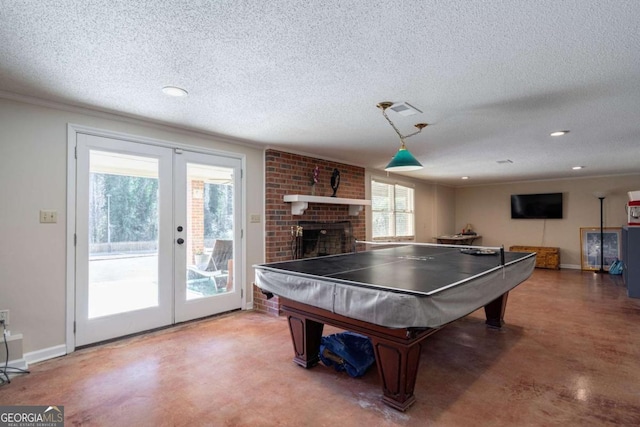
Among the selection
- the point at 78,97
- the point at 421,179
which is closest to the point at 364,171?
the point at 421,179

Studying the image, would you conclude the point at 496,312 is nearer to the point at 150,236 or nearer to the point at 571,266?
the point at 150,236

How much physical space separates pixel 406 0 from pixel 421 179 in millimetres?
6429

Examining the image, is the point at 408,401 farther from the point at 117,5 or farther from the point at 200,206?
the point at 200,206

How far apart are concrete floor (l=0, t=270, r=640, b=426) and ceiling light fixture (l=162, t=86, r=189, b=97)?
2.12 metres

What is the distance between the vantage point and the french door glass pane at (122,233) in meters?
3.00

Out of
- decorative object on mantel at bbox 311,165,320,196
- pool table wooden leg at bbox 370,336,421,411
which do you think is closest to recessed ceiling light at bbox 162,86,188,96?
pool table wooden leg at bbox 370,336,421,411

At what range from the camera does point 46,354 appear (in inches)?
106

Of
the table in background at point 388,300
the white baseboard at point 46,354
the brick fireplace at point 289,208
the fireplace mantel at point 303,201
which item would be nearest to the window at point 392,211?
the brick fireplace at point 289,208

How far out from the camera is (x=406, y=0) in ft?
4.84

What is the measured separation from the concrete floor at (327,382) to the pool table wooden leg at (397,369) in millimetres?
74

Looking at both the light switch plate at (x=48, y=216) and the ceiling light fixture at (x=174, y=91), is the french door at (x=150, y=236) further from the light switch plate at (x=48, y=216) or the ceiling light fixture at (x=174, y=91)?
the ceiling light fixture at (x=174, y=91)

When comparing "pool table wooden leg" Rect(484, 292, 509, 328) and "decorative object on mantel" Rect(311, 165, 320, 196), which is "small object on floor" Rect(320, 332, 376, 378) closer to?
"pool table wooden leg" Rect(484, 292, 509, 328)

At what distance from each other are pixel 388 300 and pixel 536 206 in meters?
7.79

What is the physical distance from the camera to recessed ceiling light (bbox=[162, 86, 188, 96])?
242 cm
